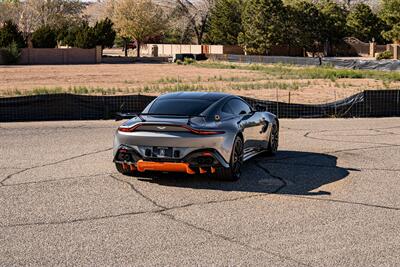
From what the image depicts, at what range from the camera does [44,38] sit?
8694 cm

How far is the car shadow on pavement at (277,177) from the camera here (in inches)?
405

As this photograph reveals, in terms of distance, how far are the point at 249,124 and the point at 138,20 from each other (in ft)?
356

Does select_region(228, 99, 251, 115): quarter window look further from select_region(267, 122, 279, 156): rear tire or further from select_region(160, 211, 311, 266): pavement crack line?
select_region(160, 211, 311, 266): pavement crack line

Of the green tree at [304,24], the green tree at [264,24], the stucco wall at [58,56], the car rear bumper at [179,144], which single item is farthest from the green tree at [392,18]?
the car rear bumper at [179,144]

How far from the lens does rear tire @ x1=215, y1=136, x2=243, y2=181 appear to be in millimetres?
10445

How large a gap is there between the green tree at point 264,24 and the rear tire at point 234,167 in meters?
83.1

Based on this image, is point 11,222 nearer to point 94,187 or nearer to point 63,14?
point 94,187

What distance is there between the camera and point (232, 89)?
121 feet

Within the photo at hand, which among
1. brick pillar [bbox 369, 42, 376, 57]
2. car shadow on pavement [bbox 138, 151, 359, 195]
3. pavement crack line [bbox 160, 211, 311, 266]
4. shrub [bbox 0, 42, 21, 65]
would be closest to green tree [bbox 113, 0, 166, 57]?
shrub [bbox 0, 42, 21, 65]

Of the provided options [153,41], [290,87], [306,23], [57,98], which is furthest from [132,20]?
[57,98]

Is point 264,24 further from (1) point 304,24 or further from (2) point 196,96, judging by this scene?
(2) point 196,96

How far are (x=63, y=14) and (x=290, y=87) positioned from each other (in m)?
103

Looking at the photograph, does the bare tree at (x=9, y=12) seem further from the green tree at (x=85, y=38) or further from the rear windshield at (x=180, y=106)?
the rear windshield at (x=180, y=106)

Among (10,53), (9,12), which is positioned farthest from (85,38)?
(9,12)
